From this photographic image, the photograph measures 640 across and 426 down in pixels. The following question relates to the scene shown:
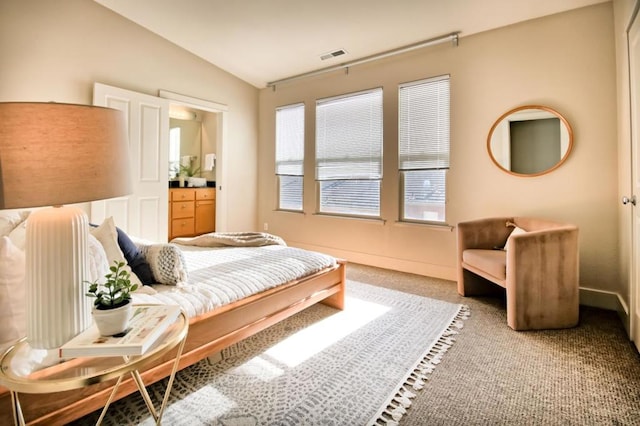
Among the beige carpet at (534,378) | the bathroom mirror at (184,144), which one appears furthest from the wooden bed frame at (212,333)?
the bathroom mirror at (184,144)

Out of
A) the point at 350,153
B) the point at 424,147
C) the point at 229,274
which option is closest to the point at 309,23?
the point at 350,153

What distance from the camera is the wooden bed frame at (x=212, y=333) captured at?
1147mm

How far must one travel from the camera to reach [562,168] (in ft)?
9.91

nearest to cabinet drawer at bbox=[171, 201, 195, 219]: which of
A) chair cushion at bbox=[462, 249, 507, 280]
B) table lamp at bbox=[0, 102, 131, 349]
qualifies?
chair cushion at bbox=[462, 249, 507, 280]

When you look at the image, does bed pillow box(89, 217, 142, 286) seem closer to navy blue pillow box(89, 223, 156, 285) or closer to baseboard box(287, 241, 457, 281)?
navy blue pillow box(89, 223, 156, 285)

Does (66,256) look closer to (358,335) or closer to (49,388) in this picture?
(49,388)

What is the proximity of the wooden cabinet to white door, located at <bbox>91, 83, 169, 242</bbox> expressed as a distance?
862mm

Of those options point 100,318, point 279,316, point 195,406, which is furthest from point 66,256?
point 279,316

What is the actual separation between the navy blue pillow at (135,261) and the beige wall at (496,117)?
2.89 metres

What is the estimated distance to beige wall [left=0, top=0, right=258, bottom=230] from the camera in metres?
3.15

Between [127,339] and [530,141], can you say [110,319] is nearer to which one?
[127,339]

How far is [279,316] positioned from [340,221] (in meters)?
2.55

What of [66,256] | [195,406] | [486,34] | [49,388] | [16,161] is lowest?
[195,406]

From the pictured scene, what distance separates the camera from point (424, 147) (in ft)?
12.5
